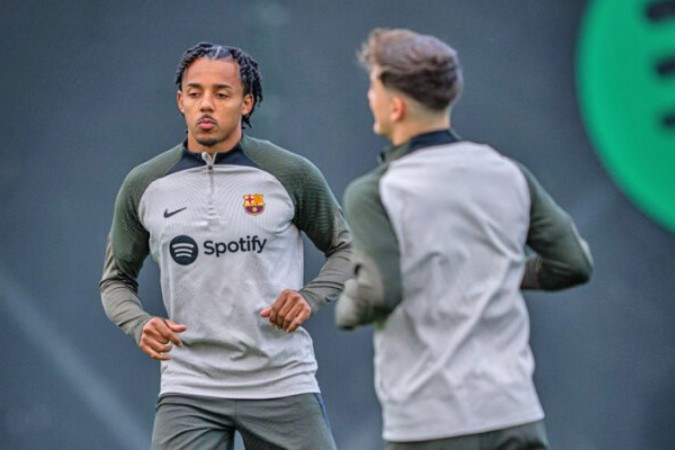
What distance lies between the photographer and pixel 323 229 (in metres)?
4.80

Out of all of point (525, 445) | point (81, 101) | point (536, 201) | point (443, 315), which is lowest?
point (525, 445)

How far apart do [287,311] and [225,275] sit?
0.76 feet

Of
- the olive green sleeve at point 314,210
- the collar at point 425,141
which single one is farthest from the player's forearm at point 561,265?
the olive green sleeve at point 314,210

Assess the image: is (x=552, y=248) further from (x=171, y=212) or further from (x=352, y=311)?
(x=171, y=212)

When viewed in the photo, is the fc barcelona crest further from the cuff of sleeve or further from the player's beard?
the cuff of sleeve

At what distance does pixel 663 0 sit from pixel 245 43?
64.9 inches

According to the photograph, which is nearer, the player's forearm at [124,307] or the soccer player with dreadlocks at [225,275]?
the soccer player with dreadlocks at [225,275]

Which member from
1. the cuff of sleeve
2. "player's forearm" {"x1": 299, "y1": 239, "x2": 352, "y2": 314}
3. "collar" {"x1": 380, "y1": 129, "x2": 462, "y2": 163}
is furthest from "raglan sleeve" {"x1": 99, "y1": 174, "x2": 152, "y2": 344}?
"collar" {"x1": 380, "y1": 129, "x2": 462, "y2": 163}

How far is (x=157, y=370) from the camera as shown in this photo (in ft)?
20.7

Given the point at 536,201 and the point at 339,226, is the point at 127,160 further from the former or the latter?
the point at 536,201

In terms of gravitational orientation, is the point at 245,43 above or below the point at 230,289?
above

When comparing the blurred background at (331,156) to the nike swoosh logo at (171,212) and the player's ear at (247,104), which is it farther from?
the nike swoosh logo at (171,212)

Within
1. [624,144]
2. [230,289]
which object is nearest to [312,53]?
[624,144]

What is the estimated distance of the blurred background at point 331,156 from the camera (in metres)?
6.12
